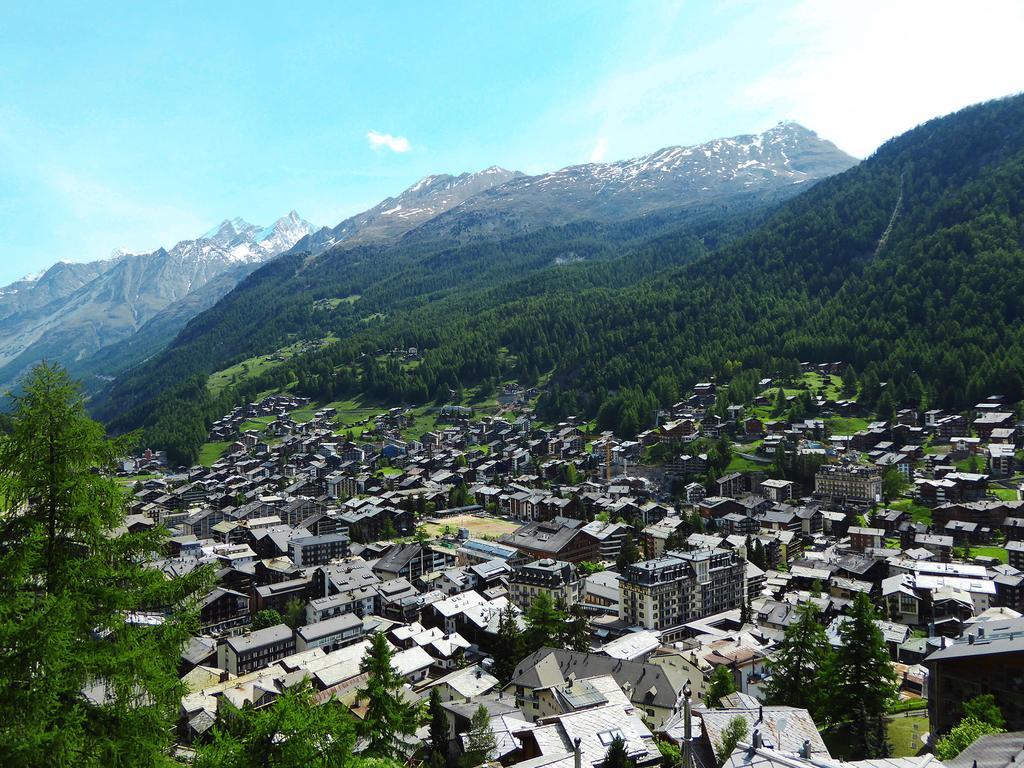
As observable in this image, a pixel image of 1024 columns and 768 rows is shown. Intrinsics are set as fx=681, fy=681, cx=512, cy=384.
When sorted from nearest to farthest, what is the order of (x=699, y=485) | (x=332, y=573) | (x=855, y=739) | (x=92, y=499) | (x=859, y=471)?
(x=92, y=499) → (x=855, y=739) → (x=332, y=573) → (x=859, y=471) → (x=699, y=485)

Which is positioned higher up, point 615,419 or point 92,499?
point 92,499

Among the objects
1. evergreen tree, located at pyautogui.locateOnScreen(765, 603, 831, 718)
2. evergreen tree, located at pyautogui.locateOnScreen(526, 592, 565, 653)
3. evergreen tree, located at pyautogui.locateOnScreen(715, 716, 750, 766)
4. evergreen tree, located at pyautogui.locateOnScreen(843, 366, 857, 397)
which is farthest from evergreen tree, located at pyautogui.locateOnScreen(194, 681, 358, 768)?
evergreen tree, located at pyautogui.locateOnScreen(843, 366, 857, 397)

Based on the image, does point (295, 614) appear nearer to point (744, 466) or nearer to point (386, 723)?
point (386, 723)

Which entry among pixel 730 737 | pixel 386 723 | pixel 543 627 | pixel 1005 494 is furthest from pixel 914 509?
pixel 386 723

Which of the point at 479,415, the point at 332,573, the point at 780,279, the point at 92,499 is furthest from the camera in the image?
the point at 780,279

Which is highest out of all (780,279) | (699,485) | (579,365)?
(780,279)

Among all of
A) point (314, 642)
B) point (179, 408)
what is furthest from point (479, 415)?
point (314, 642)

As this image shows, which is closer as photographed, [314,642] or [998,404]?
[314,642]

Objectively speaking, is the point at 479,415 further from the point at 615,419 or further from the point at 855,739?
the point at 855,739
